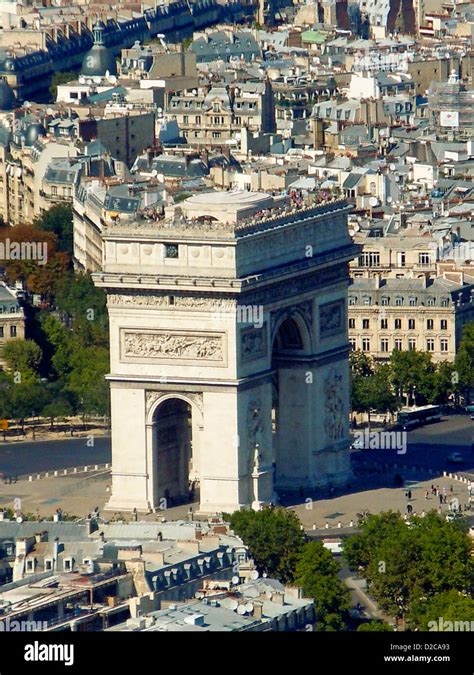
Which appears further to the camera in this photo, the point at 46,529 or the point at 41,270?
the point at 41,270

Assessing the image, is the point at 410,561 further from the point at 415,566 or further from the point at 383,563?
the point at 383,563

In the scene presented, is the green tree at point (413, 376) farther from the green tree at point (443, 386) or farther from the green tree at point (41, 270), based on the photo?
the green tree at point (41, 270)

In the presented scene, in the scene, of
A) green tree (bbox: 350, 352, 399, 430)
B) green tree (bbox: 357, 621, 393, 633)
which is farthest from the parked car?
green tree (bbox: 357, 621, 393, 633)

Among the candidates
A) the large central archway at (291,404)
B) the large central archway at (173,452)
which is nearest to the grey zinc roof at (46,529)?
the large central archway at (173,452)

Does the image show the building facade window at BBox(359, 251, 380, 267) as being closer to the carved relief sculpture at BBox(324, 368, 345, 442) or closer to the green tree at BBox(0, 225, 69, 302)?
the green tree at BBox(0, 225, 69, 302)

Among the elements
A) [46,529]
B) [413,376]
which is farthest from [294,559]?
[413,376]
